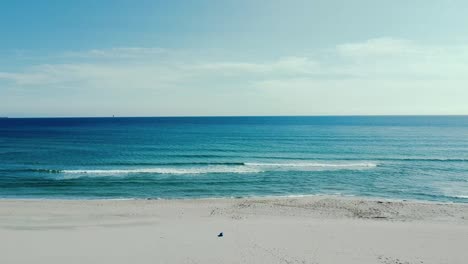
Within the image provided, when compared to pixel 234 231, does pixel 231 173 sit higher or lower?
higher

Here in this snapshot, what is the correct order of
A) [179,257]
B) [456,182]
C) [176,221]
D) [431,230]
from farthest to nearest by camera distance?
[456,182], [176,221], [431,230], [179,257]

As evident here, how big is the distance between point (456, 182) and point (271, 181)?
1700 cm

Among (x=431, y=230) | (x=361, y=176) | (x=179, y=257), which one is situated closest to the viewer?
(x=179, y=257)

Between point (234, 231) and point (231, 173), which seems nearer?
point (234, 231)

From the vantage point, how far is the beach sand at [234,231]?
14422 mm

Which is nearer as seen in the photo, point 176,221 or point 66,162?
point 176,221

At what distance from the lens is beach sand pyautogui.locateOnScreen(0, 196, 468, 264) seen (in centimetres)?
1442

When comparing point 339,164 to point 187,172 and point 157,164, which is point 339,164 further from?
point 157,164

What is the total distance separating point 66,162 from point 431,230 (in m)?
38.4

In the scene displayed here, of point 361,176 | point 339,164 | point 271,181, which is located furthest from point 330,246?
point 339,164

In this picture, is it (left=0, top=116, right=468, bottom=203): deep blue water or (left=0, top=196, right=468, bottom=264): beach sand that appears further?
(left=0, top=116, right=468, bottom=203): deep blue water

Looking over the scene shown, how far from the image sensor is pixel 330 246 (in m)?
15.8

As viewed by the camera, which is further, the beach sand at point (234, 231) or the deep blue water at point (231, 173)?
the deep blue water at point (231, 173)

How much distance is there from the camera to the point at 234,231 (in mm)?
17875
